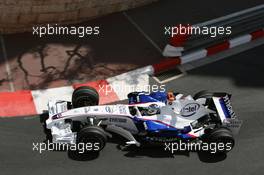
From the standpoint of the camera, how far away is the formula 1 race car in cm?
969

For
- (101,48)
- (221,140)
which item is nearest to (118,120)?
(221,140)

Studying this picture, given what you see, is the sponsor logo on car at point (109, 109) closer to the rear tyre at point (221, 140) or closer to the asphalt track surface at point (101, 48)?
the rear tyre at point (221, 140)

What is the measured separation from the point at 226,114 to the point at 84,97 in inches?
116

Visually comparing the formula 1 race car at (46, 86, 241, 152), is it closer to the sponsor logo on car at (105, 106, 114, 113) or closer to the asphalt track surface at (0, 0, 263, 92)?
the sponsor logo on car at (105, 106, 114, 113)

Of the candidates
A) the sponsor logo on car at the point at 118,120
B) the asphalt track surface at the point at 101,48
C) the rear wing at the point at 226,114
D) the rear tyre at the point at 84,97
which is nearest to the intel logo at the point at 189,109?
the rear wing at the point at 226,114

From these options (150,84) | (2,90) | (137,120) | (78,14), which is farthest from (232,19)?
(2,90)

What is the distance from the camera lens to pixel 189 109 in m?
9.98

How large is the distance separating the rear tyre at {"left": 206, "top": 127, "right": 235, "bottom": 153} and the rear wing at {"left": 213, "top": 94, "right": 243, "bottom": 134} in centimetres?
20

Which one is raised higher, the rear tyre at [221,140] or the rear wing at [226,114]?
the rear wing at [226,114]

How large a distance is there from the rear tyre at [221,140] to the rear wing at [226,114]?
203 mm

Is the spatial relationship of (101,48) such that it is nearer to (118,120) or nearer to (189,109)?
(118,120)

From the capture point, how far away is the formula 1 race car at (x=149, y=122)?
969 cm

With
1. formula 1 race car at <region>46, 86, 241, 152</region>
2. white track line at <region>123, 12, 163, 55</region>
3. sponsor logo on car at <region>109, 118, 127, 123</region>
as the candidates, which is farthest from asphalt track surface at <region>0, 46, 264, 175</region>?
white track line at <region>123, 12, 163, 55</region>

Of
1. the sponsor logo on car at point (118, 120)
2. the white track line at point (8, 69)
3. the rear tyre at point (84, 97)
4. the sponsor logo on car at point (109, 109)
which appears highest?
the white track line at point (8, 69)
